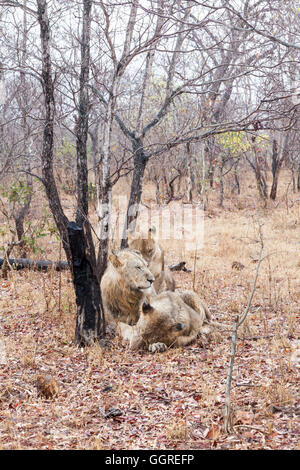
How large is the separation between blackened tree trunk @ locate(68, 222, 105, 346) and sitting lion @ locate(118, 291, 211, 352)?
360mm

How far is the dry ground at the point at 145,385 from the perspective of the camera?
3484 mm

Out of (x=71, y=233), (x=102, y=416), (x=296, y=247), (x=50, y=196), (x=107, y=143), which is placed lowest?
(x=102, y=416)

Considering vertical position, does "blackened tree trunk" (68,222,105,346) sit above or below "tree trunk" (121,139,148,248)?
below

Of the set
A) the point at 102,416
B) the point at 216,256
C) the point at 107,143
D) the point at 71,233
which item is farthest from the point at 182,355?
the point at 216,256

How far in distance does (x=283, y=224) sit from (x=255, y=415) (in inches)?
457

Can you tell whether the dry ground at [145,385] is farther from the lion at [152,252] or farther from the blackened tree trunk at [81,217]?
the lion at [152,252]

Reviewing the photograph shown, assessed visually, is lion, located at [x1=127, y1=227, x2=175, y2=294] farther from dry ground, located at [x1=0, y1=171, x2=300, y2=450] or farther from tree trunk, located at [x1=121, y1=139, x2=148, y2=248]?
tree trunk, located at [x1=121, y1=139, x2=148, y2=248]

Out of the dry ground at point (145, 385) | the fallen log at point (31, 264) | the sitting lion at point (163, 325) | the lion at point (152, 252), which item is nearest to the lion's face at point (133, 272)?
the sitting lion at point (163, 325)

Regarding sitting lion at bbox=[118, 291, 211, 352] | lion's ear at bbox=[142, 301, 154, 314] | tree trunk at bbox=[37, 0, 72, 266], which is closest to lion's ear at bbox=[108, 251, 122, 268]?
sitting lion at bbox=[118, 291, 211, 352]

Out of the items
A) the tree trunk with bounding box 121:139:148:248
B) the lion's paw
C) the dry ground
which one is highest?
the tree trunk with bounding box 121:139:148:248

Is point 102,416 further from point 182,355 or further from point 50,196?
point 50,196

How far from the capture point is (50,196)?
6250 mm

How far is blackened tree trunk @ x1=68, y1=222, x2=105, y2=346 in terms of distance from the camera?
5.47 m

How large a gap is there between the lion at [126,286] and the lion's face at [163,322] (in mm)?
331
